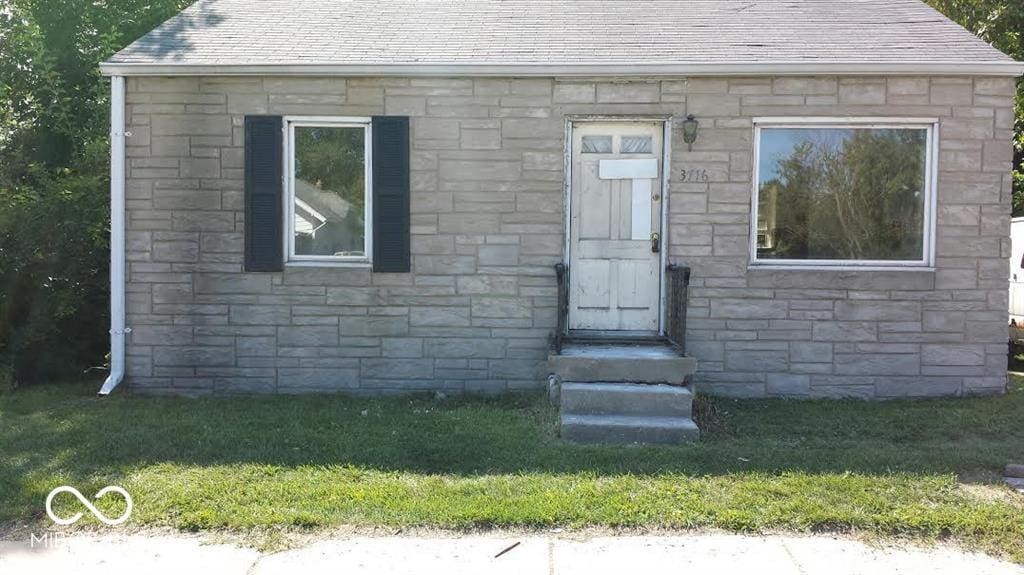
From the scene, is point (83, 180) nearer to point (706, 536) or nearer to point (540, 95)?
point (540, 95)

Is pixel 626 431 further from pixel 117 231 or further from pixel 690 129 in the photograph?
pixel 117 231

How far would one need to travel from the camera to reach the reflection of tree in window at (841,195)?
23.9ft

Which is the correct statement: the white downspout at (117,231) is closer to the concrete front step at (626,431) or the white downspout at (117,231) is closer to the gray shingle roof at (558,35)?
the gray shingle roof at (558,35)

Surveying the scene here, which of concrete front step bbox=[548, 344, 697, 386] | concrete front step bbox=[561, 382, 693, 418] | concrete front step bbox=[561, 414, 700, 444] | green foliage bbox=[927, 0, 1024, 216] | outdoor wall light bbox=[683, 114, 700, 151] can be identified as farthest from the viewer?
green foliage bbox=[927, 0, 1024, 216]

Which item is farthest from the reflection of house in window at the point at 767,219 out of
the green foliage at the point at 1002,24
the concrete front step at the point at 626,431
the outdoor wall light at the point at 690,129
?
the green foliage at the point at 1002,24

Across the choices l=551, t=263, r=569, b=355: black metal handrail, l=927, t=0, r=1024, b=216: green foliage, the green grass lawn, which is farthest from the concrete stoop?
l=927, t=0, r=1024, b=216: green foliage

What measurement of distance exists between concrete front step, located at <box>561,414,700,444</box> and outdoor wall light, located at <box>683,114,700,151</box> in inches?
103

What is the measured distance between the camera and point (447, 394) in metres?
7.36

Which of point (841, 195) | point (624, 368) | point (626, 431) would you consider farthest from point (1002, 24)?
point (626, 431)

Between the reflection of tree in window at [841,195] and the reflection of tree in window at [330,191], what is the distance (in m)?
3.61

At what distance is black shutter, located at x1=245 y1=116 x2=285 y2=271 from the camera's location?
7.31 metres

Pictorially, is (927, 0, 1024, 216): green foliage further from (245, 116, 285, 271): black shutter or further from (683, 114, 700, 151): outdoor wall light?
(245, 116, 285, 271): black shutter

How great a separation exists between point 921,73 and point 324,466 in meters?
5.85
